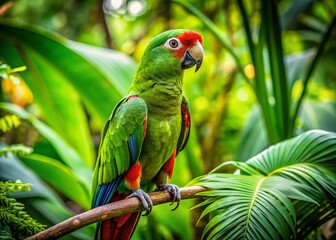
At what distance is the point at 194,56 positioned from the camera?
1017 millimetres

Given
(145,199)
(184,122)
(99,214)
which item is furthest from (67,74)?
(99,214)

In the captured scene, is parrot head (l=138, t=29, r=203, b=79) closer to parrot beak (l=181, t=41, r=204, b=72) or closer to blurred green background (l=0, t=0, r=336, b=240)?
parrot beak (l=181, t=41, r=204, b=72)

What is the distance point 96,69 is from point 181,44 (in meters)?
0.52

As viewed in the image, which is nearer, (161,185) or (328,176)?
(328,176)

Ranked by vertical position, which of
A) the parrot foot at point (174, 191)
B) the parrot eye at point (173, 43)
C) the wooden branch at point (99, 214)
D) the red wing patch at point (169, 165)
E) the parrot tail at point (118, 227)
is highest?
the parrot eye at point (173, 43)

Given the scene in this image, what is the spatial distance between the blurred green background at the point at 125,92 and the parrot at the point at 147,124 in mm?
286

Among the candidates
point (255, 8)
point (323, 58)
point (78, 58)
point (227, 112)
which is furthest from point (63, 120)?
point (323, 58)

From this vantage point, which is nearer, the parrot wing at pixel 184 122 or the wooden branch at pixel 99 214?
the wooden branch at pixel 99 214

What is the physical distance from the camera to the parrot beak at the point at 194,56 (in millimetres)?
1012

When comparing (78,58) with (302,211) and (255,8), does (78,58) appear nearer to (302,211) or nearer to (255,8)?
(302,211)

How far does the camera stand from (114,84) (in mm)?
1438

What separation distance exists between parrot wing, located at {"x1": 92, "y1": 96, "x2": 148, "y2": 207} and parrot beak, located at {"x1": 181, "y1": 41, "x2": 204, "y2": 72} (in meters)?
0.15

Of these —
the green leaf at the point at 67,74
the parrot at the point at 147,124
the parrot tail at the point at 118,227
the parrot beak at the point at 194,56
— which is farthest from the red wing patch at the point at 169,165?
the green leaf at the point at 67,74

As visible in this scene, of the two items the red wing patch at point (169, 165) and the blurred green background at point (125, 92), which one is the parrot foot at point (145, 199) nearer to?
the red wing patch at point (169, 165)
